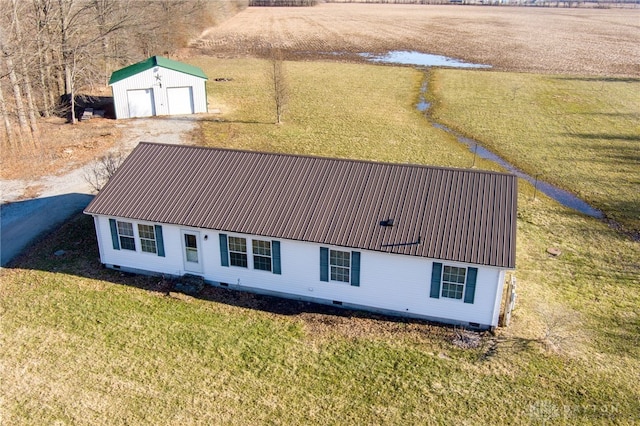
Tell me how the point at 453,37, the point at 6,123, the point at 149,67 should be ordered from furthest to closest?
the point at 453,37 → the point at 149,67 → the point at 6,123

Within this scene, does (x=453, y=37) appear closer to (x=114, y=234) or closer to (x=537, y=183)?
(x=537, y=183)

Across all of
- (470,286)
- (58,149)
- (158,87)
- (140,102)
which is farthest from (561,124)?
(58,149)

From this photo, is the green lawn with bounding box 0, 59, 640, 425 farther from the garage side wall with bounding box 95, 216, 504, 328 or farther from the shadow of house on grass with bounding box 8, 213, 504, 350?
the garage side wall with bounding box 95, 216, 504, 328

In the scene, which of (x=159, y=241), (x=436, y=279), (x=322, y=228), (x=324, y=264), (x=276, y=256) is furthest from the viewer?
(x=159, y=241)

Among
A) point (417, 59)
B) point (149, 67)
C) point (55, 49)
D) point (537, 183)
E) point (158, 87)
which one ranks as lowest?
point (417, 59)

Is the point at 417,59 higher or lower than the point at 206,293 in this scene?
lower

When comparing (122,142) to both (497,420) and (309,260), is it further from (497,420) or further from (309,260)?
(497,420)

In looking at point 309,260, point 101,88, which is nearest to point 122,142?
point 101,88
